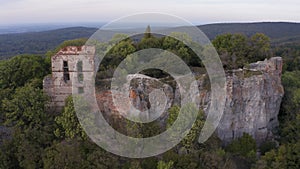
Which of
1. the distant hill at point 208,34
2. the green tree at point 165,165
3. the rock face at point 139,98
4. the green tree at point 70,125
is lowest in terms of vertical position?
the green tree at point 165,165

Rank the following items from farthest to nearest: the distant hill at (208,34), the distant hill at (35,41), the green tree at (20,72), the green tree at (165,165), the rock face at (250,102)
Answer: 1. the distant hill at (208,34)
2. the distant hill at (35,41)
3. the green tree at (20,72)
4. the rock face at (250,102)
5. the green tree at (165,165)

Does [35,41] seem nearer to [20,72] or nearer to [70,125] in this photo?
[20,72]

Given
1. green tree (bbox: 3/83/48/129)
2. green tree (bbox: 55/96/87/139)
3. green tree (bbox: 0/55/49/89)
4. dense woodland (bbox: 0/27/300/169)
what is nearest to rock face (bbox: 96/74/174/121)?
dense woodland (bbox: 0/27/300/169)

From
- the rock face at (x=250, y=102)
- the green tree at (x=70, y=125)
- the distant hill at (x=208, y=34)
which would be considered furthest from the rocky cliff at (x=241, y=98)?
the distant hill at (x=208, y=34)

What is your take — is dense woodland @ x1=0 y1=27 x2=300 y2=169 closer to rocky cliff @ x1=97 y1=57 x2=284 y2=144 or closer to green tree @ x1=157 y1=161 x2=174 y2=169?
green tree @ x1=157 y1=161 x2=174 y2=169

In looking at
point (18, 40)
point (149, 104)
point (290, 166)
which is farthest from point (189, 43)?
point (18, 40)

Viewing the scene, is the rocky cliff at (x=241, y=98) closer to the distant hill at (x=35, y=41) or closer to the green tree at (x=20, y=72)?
the green tree at (x=20, y=72)
